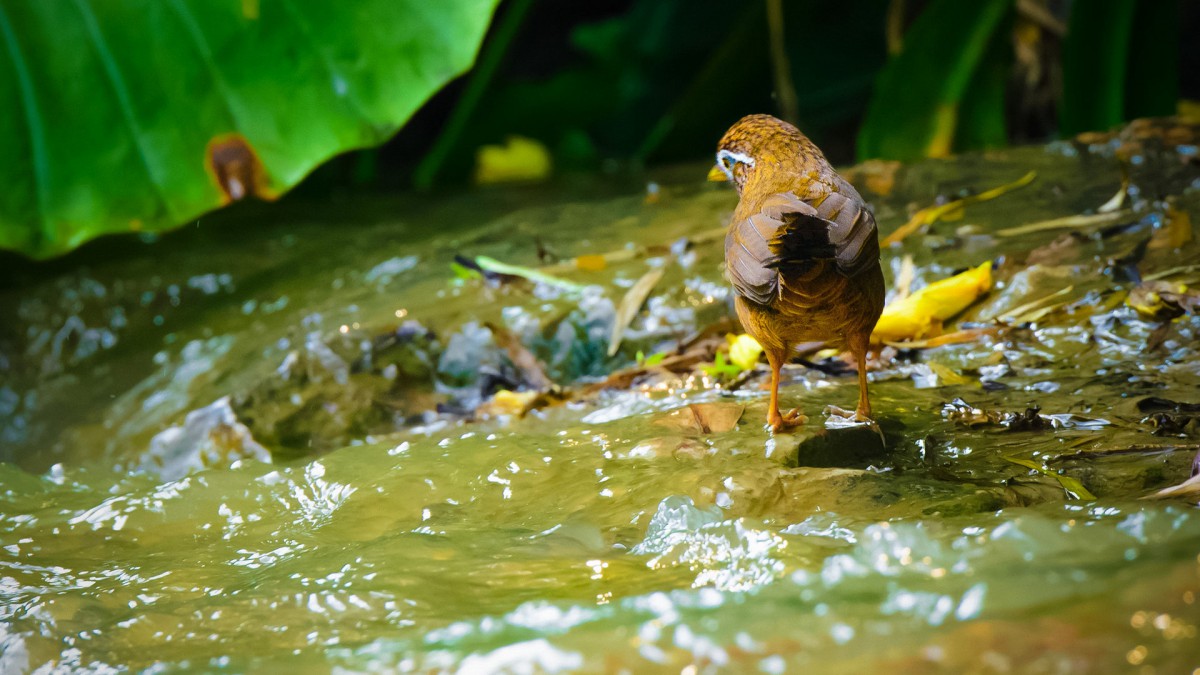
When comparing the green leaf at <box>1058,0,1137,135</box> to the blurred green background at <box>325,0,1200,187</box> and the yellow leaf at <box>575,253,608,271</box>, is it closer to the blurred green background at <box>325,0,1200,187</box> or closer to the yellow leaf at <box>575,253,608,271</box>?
the blurred green background at <box>325,0,1200,187</box>

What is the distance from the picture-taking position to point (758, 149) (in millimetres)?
2779

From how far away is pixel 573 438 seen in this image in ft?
7.95

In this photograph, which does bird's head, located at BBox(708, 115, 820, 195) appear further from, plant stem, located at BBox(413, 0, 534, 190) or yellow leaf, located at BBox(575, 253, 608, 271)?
plant stem, located at BBox(413, 0, 534, 190)

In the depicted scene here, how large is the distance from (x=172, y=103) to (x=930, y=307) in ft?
8.86

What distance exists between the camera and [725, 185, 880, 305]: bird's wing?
212 cm

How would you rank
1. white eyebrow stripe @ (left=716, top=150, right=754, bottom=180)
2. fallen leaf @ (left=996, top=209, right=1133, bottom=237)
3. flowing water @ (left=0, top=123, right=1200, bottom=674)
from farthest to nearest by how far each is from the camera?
fallen leaf @ (left=996, top=209, right=1133, bottom=237) → white eyebrow stripe @ (left=716, top=150, right=754, bottom=180) → flowing water @ (left=0, top=123, right=1200, bottom=674)

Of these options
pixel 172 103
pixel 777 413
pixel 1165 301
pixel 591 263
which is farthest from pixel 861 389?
pixel 172 103

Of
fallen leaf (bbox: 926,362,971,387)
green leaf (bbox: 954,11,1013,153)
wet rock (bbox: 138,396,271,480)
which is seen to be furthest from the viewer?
green leaf (bbox: 954,11,1013,153)

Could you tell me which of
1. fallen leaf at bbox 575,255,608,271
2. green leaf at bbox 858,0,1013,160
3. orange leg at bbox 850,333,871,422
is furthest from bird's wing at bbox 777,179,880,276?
green leaf at bbox 858,0,1013,160

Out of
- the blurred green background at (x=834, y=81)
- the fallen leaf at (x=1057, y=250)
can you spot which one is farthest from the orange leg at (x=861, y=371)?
the blurred green background at (x=834, y=81)

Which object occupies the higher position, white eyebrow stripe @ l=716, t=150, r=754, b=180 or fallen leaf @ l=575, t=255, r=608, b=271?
white eyebrow stripe @ l=716, t=150, r=754, b=180

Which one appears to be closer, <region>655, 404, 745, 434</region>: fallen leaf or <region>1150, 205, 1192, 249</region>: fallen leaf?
<region>655, 404, 745, 434</region>: fallen leaf

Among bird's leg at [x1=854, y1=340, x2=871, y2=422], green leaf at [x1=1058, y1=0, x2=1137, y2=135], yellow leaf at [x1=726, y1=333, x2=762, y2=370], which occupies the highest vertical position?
green leaf at [x1=1058, y1=0, x2=1137, y2=135]

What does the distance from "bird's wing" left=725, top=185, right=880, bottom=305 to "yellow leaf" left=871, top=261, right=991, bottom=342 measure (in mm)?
667
